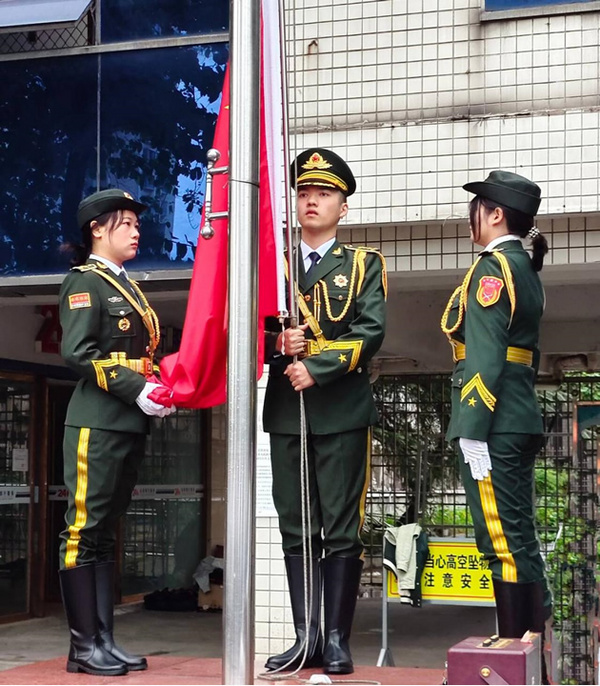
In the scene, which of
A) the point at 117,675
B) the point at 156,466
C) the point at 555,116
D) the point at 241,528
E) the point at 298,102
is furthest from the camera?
the point at 156,466

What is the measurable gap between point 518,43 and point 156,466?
537cm

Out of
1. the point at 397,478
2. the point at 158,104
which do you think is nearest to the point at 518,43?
the point at 158,104

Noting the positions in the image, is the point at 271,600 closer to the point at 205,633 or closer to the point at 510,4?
the point at 205,633

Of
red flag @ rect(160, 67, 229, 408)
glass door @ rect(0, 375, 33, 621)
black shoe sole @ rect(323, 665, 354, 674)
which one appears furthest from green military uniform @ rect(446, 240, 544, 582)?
glass door @ rect(0, 375, 33, 621)

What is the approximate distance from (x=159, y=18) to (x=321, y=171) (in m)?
2.34

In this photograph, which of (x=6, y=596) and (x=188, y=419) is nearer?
(x=6, y=596)

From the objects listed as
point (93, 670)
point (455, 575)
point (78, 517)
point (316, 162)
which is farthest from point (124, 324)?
point (455, 575)

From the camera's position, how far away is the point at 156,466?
1011cm

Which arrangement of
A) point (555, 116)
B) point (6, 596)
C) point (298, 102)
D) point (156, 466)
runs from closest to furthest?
point (555, 116)
point (298, 102)
point (6, 596)
point (156, 466)

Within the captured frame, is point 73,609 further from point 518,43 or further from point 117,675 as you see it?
point 518,43

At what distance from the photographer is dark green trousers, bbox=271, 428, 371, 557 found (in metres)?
4.25

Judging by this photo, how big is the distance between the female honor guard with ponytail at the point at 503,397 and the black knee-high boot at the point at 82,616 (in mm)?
1369

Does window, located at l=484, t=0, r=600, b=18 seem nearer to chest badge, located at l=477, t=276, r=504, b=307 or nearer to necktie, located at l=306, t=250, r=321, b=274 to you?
necktie, located at l=306, t=250, r=321, b=274

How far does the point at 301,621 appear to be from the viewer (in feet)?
14.0
